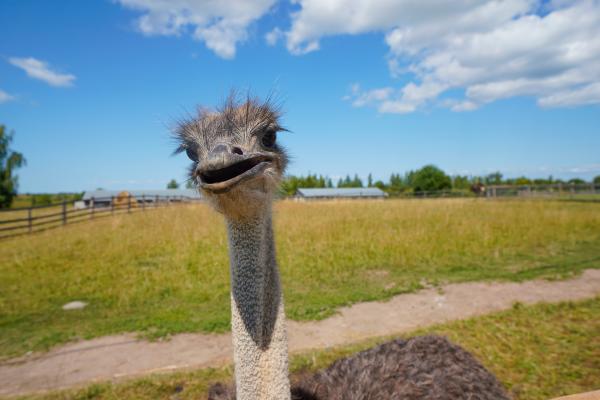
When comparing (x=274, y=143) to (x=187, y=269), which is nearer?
(x=274, y=143)

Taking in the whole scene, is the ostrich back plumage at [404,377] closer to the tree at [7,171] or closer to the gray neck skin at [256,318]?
the gray neck skin at [256,318]

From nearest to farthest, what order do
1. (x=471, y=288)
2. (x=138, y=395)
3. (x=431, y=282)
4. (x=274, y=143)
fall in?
(x=274, y=143)
(x=138, y=395)
(x=471, y=288)
(x=431, y=282)

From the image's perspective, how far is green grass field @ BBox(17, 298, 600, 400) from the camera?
10.6 ft

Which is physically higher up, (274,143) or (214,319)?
(274,143)

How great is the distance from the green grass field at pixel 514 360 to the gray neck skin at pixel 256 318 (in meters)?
1.77

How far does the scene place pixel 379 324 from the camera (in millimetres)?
4922

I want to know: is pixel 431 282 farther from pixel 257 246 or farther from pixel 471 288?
pixel 257 246

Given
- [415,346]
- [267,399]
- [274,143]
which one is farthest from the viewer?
[415,346]

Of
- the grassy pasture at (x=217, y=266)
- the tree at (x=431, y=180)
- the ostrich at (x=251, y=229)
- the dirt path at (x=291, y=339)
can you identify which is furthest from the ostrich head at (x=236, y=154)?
the tree at (x=431, y=180)

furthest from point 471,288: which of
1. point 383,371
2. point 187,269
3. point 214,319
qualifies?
point 187,269

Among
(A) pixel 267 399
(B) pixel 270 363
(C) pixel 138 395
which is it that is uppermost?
(B) pixel 270 363

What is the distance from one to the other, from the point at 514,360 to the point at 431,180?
7264 cm

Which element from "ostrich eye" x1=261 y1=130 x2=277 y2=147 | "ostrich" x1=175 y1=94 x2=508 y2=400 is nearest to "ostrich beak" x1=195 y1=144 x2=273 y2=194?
"ostrich" x1=175 y1=94 x2=508 y2=400

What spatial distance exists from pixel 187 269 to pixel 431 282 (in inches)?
185
